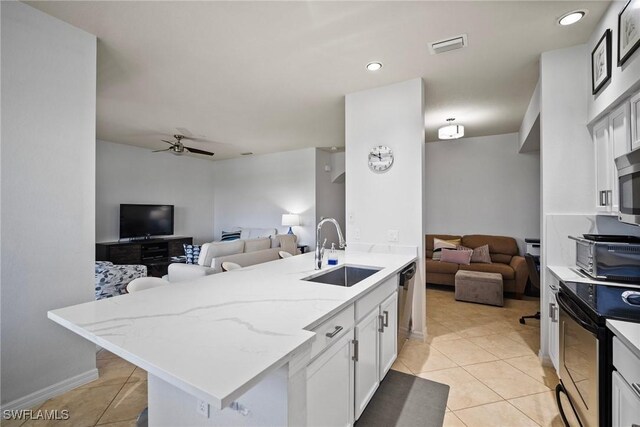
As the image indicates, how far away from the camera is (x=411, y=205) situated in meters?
2.97

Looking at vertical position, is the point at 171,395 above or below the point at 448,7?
below

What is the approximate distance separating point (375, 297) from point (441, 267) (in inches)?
136

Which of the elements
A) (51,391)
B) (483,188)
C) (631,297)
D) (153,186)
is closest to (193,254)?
(51,391)

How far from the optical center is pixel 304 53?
8.31 ft

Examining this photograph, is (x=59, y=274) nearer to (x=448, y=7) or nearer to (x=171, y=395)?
(x=171, y=395)

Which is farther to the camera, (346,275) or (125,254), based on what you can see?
(125,254)

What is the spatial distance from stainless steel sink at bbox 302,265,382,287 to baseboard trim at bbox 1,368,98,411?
1.92m

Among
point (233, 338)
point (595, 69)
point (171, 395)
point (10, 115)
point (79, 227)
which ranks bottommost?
point (171, 395)

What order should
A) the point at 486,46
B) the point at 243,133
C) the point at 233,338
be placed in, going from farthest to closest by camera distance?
the point at 243,133 < the point at 486,46 < the point at 233,338

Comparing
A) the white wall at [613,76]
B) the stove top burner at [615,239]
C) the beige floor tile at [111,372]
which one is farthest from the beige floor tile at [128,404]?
the white wall at [613,76]

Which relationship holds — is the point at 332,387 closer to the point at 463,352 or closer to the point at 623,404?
the point at 623,404

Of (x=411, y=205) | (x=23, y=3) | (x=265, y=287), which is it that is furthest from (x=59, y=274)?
(x=411, y=205)

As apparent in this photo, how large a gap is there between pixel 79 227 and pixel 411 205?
287cm

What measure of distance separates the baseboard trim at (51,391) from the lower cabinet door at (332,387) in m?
2.01
